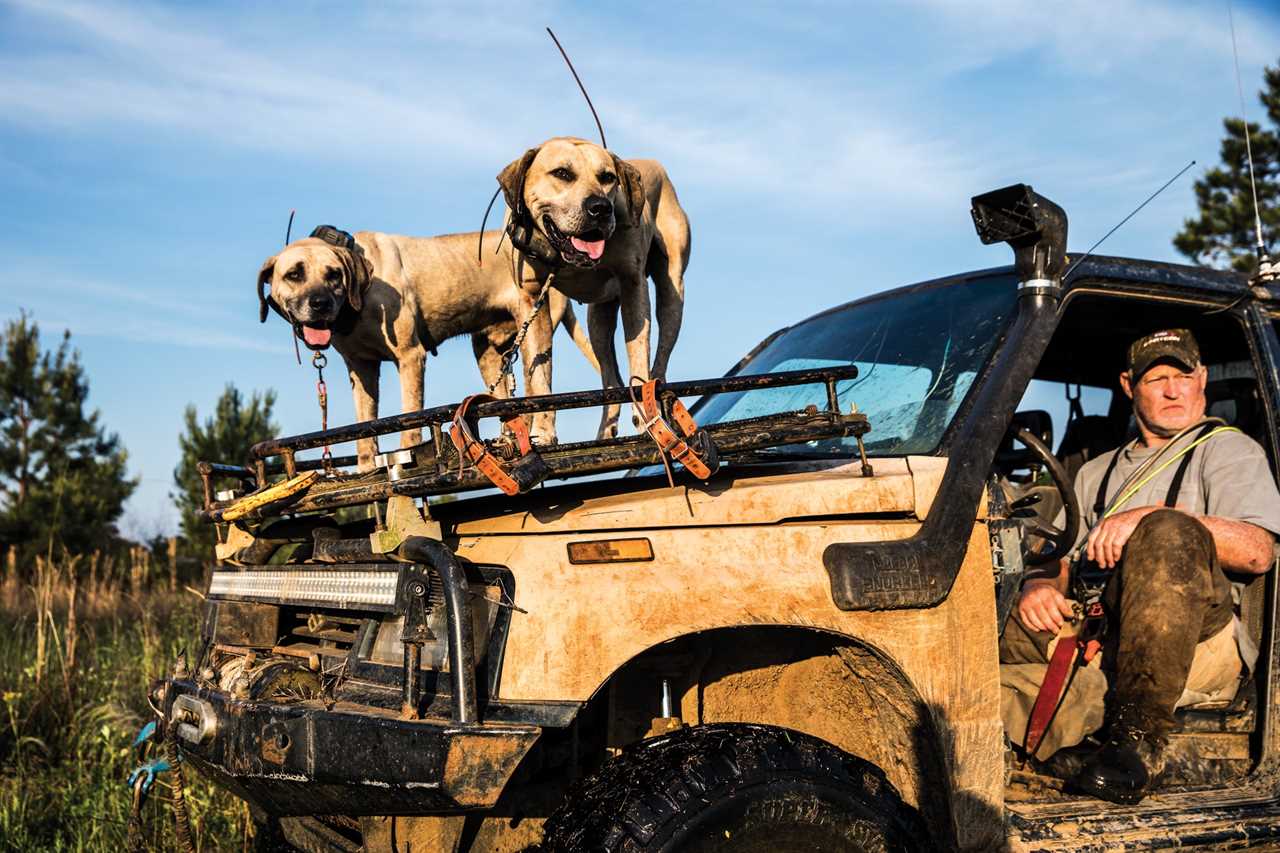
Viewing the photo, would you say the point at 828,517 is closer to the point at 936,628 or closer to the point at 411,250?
the point at 936,628

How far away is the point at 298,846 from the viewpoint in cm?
355

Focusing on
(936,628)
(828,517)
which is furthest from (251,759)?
(936,628)

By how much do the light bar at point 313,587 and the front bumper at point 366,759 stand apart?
0.87 feet

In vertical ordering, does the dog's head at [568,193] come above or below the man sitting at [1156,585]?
above

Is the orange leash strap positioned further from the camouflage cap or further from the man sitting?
the camouflage cap

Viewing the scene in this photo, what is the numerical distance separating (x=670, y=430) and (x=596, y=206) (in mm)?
1287

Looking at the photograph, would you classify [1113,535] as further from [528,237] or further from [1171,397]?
[528,237]

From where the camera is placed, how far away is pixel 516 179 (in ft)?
12.6

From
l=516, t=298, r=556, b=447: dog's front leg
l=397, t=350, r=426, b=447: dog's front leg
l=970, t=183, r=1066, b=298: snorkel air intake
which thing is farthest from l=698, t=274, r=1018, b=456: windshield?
l=397, t=350, r=426, b=447: dog's front leg

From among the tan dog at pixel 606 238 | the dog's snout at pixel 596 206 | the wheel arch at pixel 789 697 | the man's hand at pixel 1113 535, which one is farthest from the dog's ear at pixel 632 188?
the man's hand at pixel 1113 535

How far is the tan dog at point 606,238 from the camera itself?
3.76 metres

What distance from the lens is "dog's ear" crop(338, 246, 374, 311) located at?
4105 mm

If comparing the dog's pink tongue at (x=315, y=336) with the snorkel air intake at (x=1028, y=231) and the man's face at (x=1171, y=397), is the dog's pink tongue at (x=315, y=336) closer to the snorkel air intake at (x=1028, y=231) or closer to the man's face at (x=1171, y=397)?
the snorkel air intake at (x=1028, y=231)

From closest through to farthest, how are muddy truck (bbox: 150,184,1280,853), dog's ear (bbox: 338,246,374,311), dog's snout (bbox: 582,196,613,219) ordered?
muddy truck (bbox: 150,184,1280,853)
dog's snout (bbox: 582,196,613,219)
dog's ear (bbox: 338,246,374,311)
